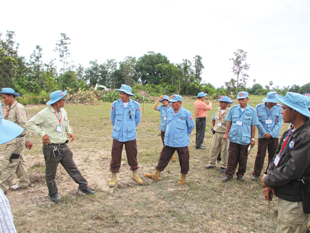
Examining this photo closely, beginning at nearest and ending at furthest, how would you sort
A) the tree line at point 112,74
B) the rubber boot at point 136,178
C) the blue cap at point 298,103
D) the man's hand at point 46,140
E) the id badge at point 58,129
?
the blue cap at point 298,103 → the man's hand at point 46,140 → the id badge at point 58,129 → the rubber boot at point 136,178 → the tree line at point 112,74

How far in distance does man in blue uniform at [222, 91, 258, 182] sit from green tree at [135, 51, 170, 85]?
170 feet

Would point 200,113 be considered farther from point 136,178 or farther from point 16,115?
point 16,115

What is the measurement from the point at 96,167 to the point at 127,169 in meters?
0.85

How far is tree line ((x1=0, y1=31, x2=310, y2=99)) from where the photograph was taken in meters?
35.0

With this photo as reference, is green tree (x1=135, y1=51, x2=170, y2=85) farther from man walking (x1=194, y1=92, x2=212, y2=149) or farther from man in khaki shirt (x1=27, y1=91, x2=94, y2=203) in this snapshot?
man in khaki shirt (x1=27, y1=91, x2=94, y2=203)

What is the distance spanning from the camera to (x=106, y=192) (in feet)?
14.2

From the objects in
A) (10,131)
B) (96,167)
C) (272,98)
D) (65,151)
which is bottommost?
(96,167)

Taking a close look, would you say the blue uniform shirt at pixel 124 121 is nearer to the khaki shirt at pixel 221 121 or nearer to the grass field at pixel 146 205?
the grass field at pixel 146 205

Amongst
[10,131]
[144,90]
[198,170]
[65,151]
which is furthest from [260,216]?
[144,90]

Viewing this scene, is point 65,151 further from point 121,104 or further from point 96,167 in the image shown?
point 96,167

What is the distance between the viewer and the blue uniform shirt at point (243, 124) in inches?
187

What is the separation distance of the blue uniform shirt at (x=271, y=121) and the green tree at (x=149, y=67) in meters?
51.8

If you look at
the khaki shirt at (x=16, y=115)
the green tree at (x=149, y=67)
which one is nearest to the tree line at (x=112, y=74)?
the green tree at (x=149, y=67)

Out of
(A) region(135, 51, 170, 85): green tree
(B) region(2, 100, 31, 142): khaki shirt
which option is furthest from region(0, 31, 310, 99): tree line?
(B) region(2, 100, 31, 142): khaki shirt
